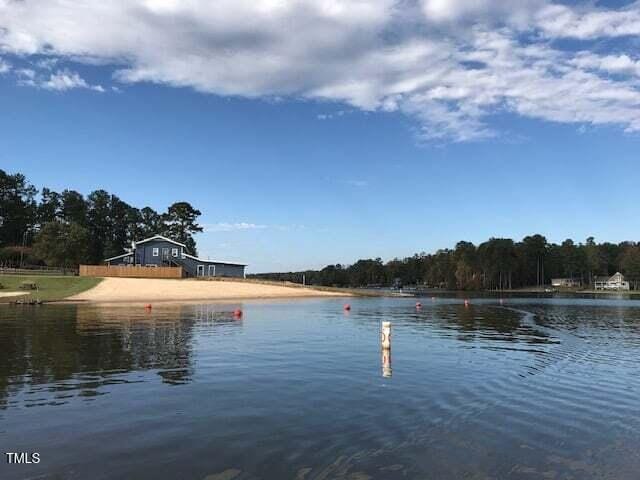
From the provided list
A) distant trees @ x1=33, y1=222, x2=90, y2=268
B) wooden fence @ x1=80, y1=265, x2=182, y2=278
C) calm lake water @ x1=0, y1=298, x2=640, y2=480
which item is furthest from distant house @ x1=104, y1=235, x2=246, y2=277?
calm lake water @ x1=0, y1=298, x2=640, y2=480

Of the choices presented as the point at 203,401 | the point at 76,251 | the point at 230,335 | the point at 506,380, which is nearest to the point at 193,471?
the point at 203,401

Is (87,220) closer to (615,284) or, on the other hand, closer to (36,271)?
(36,271)

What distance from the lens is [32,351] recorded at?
19922 mm

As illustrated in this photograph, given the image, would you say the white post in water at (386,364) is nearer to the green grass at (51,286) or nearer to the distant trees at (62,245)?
the green grass at (51,286)

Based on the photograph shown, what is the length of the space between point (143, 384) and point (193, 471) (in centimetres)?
706

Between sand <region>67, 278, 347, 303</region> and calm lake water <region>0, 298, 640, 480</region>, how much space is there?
146 ft

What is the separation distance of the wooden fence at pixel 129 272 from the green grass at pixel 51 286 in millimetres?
7766

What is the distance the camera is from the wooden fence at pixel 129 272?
8800 cm

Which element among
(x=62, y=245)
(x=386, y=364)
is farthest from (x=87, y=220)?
(x=386, y=364)

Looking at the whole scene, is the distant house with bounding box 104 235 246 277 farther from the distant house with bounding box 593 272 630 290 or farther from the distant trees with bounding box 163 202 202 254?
the distant house with bounding box 593 272 630 290

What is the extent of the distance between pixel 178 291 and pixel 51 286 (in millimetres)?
16766

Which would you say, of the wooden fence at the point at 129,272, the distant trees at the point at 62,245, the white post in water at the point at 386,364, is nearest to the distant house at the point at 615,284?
the wooden fence at the point at 129,272

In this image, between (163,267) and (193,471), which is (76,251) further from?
(193,471)

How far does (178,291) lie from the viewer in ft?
241
